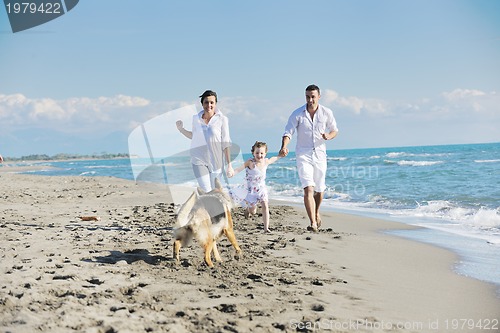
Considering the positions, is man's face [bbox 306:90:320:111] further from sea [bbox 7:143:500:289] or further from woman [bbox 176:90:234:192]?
woman [bbox 176:90:234:192]

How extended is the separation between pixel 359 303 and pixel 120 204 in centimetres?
887

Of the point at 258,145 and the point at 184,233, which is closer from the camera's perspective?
the point at 184,233

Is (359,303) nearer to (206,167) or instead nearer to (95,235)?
(206,167)

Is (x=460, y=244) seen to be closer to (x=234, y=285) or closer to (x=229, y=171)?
(x=229, y=171)

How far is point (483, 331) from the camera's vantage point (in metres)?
3.47

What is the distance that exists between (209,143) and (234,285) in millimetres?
2314

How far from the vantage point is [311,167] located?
7.69m

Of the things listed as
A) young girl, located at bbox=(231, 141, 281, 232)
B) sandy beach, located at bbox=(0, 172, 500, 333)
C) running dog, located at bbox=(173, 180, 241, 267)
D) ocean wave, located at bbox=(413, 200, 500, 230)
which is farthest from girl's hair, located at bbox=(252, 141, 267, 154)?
ocean wave, located at bbox=(413, 200, 500, 230)

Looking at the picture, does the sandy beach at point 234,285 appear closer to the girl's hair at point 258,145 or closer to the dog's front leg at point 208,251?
the dog's front leg at point 208,251

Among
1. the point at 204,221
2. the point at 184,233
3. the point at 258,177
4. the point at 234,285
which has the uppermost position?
the point at 258,177

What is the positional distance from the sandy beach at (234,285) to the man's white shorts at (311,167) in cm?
87

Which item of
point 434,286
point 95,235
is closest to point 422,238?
point 434,286

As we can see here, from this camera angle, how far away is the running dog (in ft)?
15.5

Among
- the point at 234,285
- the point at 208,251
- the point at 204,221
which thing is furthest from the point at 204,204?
the point at 234,285
